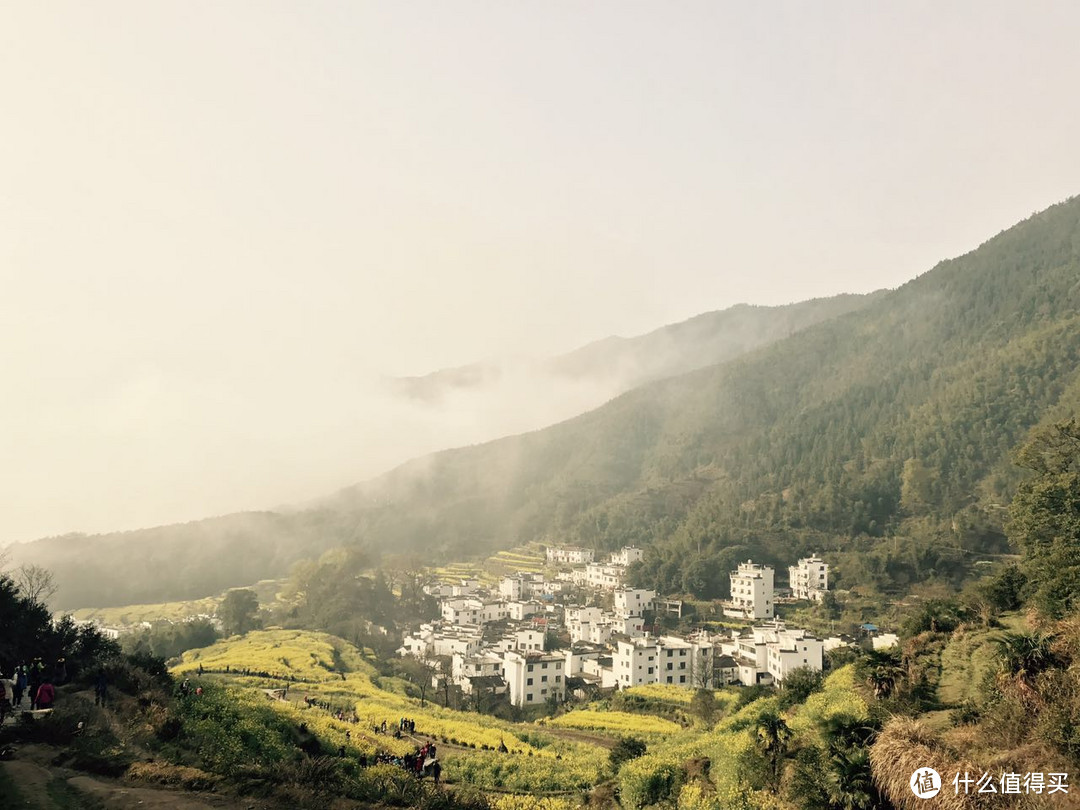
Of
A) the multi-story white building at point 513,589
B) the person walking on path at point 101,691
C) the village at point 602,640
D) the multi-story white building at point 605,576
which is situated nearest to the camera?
the person walking on path at point 101,691

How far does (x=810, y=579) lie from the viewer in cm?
8281

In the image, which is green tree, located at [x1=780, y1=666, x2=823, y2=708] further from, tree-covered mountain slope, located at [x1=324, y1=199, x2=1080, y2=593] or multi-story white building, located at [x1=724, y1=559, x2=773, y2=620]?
tree-covered mountain slope, located at [x1=324, y1=199, x2=1080, y2=593]

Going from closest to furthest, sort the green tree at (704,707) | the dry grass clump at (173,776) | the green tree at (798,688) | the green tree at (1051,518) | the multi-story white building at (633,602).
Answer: the dry grass clump at (173,776), the green tree at (1051,518), the green tree at (798,688), the green tree at (704,707), the multi-story white building at (633,602)

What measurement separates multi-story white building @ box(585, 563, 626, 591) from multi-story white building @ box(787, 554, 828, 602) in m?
23.3

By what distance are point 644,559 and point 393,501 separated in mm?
108133

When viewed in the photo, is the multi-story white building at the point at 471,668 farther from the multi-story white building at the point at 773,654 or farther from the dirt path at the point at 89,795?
the dirt path at the point at 89,795

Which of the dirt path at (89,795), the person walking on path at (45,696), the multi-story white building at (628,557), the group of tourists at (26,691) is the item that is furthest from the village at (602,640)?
the group of tourists at (26,691)

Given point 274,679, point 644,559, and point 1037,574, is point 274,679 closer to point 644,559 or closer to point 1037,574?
point 1037,574

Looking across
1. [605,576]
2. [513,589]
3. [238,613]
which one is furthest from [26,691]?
[605,576]

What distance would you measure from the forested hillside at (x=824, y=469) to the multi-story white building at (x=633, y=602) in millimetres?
9809

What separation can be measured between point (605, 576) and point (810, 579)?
94.6 feet

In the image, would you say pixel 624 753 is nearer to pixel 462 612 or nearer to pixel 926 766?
pixel 926 766

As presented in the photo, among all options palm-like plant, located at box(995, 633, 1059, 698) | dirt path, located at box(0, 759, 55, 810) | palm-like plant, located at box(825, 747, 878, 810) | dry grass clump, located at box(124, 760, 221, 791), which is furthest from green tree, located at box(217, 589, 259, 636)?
palm-like plant, located at box(995, 633, 1059, 698)

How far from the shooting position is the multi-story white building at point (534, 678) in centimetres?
5306
